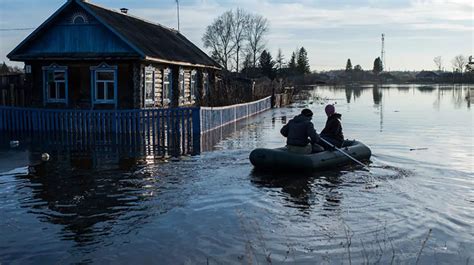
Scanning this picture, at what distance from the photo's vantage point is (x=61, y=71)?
83.7 ft

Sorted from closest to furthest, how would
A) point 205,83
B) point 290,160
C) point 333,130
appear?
point 290,160, point 333,130, point 205,83

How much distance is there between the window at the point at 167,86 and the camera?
28.3 m

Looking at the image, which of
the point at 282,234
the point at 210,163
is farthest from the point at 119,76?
the point at 282,234

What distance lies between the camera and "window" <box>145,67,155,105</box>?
85.0 feet

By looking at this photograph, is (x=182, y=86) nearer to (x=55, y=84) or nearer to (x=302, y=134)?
(x=55, y=84)

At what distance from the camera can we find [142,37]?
1057 inches

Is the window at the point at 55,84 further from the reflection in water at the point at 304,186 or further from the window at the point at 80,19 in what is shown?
the reflection in water at the point at 304,186

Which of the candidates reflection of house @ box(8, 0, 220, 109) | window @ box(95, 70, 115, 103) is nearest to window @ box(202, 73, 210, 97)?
reflection of house @ box(8, 0, 220, 109)

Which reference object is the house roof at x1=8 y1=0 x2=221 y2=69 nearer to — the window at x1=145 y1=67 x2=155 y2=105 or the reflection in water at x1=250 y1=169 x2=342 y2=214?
the window at x1=145 y1=67 x2=155 y2=105

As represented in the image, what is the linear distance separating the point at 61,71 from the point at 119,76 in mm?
2963

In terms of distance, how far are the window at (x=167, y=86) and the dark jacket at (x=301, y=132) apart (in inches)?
616

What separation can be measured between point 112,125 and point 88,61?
579cm

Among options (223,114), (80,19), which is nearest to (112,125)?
(223,114)

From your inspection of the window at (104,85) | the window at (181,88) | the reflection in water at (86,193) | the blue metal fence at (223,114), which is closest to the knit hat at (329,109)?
the reflection in water at (86,193)
